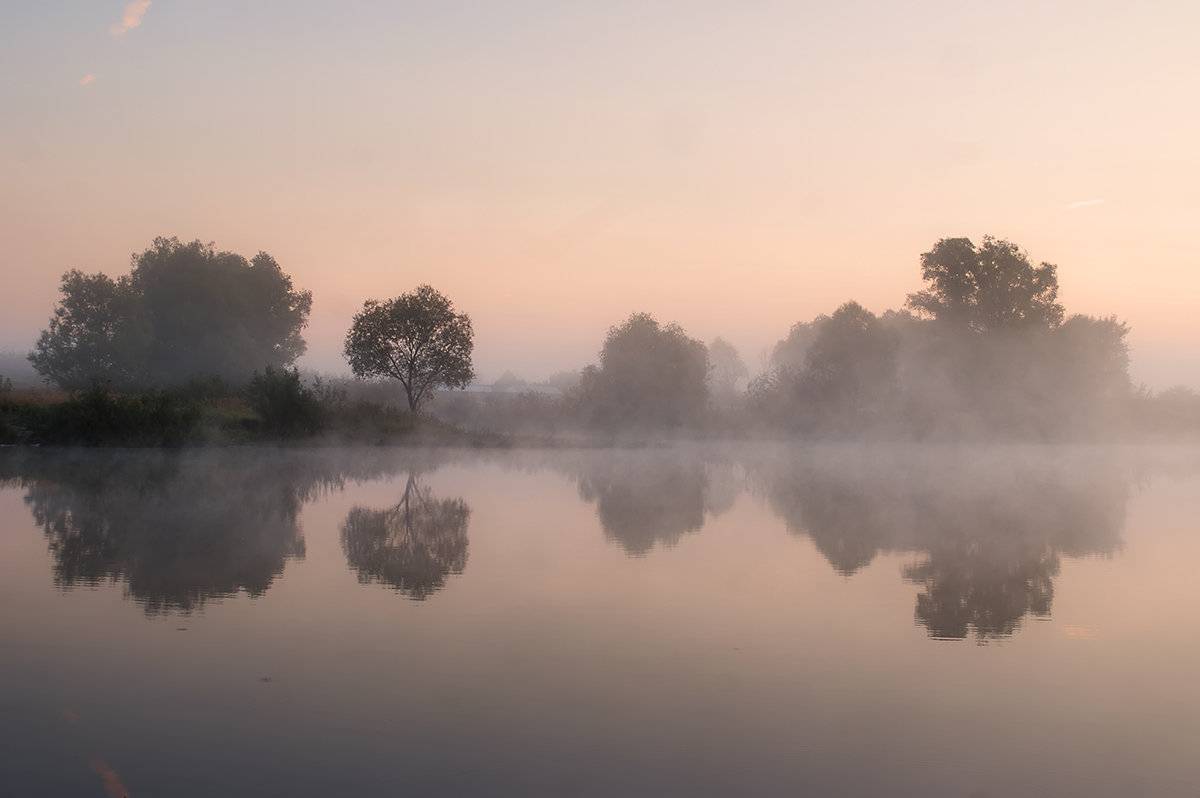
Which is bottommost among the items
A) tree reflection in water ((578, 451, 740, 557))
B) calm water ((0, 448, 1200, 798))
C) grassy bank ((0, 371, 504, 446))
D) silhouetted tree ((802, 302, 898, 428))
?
calm water ((0, 448, 1200, 798))

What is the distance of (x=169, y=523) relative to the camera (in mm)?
15305

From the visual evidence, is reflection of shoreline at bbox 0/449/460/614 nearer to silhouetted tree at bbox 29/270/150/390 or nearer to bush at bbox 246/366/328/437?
bush at bbox 246/366/328/437

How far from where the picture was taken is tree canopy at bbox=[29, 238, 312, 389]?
58281 millimetres

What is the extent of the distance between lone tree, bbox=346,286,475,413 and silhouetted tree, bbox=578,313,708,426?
710 inches

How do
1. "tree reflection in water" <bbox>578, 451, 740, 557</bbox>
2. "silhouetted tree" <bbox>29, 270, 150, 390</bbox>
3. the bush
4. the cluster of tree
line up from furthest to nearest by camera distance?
the cluster of tree → "silhouetted tree" <bbox>29, 270, 150, 390</bbox> → the bush → "tree reflection in water" <bbox>578, 451, 740, 557</bbox>

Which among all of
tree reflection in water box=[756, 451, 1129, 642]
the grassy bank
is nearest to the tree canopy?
the grassy bank

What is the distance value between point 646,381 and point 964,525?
46.5 meters

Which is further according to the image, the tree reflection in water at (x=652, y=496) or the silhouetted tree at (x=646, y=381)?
the silhouetted tree at (x=646, y=381)

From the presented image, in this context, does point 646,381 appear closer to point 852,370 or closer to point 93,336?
point 852,370

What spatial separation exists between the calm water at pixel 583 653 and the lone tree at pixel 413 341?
29258 mm

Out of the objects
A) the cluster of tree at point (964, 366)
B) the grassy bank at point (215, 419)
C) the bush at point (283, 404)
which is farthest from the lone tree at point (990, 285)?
the bush at point (283, 404)

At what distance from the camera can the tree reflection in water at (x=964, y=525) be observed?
429 inches

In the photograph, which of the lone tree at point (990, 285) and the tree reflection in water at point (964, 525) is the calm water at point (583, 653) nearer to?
the tree reflection in water at point (964, 525)

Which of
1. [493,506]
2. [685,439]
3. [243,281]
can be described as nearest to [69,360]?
[243,281]
